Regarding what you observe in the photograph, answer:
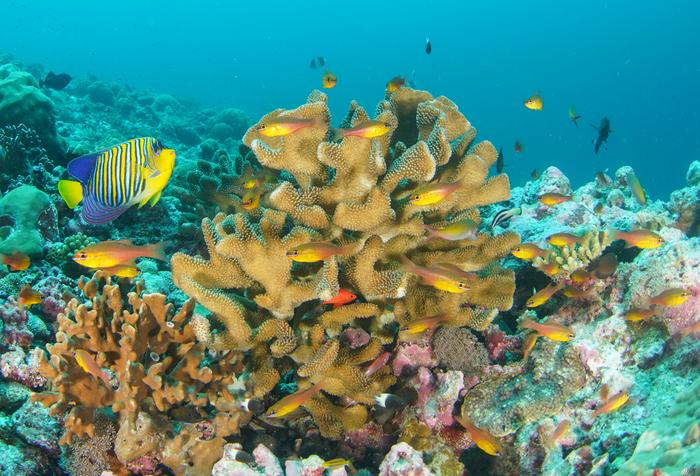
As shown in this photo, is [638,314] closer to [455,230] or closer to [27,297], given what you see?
[455,230]

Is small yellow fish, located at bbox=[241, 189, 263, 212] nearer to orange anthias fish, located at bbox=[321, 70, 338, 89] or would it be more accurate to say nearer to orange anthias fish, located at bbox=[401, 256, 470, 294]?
orange anthias fish, located at bbox=[401, 256, 470, 294]

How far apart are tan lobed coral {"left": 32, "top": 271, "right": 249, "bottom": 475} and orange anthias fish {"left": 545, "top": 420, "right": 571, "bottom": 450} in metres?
2.31

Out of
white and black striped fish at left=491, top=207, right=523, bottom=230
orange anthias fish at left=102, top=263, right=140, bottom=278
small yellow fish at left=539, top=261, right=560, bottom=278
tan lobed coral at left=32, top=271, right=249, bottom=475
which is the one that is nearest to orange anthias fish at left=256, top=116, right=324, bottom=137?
tan lobed coral at left=32, top=271, right=249, bottom=475

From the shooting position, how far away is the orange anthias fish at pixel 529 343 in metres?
3.68

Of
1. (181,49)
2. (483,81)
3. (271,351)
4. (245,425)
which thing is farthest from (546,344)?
(483,81)

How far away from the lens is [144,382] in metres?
2.86

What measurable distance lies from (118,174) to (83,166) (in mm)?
242

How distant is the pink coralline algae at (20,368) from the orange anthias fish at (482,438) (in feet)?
11.2

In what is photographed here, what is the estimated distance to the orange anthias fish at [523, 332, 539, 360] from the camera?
368 centimetres

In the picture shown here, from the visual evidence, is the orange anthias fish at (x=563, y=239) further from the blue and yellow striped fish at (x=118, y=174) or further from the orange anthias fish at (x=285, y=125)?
the blue and yellow striped fish at (x=118, y=174)

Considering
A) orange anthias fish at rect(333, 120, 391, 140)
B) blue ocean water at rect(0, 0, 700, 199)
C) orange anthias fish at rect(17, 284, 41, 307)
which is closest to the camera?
orange anthias fish at rect(333, 120, 391, 140)

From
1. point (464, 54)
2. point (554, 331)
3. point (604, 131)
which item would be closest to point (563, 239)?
point (554, 331)

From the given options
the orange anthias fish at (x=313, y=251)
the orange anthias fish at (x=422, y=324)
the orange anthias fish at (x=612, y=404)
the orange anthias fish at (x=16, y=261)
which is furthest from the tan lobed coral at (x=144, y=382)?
the orange anthias fish at (x=612, y=404)

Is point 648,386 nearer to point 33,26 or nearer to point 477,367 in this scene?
point 477,367
